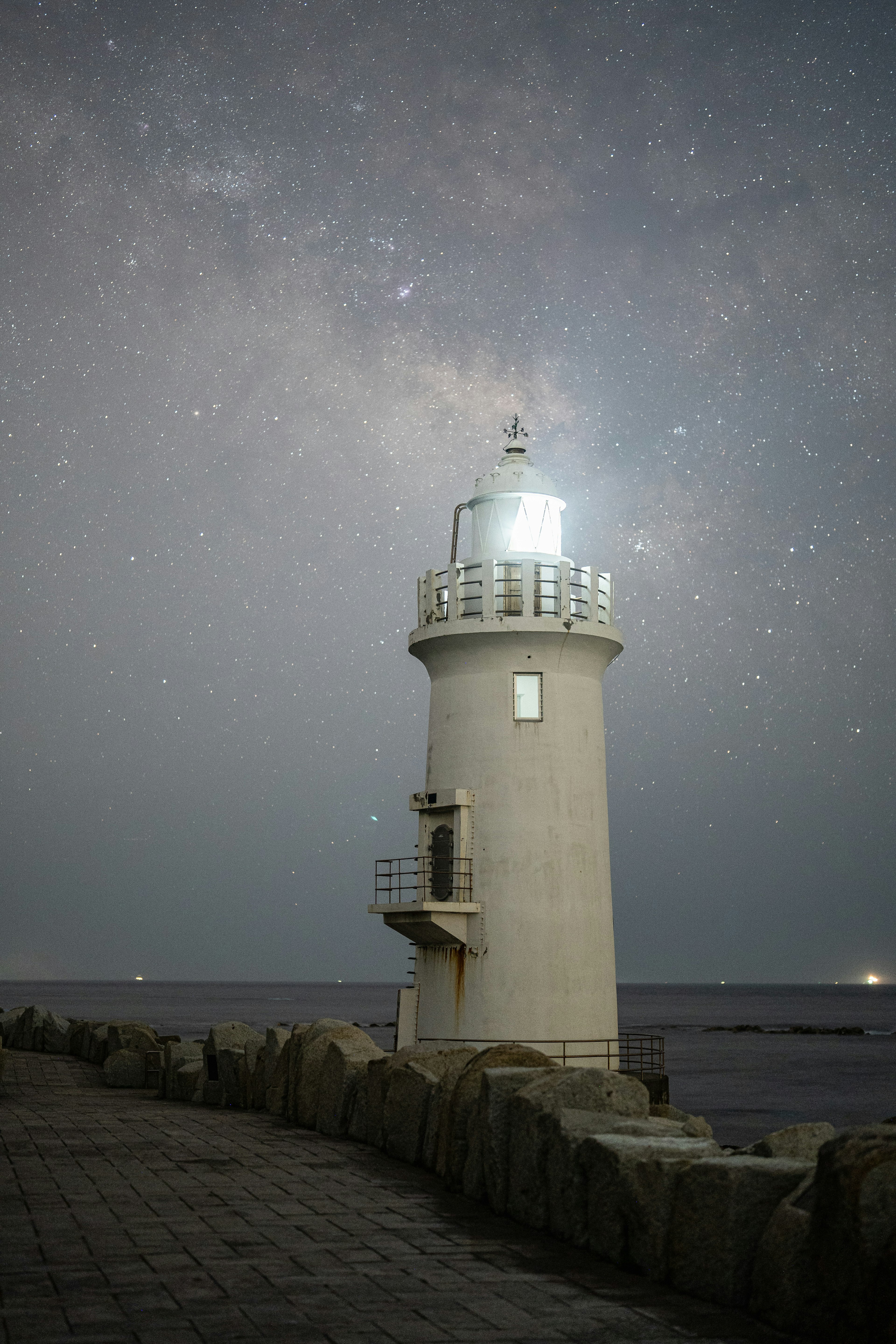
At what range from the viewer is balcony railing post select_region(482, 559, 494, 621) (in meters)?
19.9

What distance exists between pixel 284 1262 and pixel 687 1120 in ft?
34.4

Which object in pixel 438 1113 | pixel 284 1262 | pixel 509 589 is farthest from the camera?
pixel 509 589

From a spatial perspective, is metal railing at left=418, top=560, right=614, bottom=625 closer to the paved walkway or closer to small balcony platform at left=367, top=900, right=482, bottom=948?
small balcony platform at left=367, top=900, right=482, bottom=948

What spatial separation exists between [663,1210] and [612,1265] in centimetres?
73

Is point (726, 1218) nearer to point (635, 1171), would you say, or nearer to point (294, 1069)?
point (635, 1171)

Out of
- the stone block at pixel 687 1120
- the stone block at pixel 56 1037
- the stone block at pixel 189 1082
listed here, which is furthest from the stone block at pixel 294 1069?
the stone block at pixel 56 1037

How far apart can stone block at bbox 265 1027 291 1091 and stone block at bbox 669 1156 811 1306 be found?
8913 mm

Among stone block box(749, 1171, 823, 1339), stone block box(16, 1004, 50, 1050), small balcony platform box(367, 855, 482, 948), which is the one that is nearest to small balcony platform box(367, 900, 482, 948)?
small balcony platform box(367, 855, 482, 948)

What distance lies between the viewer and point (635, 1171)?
810cm

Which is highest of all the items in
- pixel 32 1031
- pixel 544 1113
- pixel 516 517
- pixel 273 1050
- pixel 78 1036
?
pixel 516 517

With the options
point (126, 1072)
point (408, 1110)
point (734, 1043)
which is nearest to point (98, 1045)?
point (126, 1072)

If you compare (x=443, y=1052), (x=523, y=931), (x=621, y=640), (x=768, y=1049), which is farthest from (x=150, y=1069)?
(x=768, y=1049)

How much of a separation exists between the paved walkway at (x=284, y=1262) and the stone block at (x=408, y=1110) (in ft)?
0.60

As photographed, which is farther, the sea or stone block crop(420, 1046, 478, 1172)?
the sea
